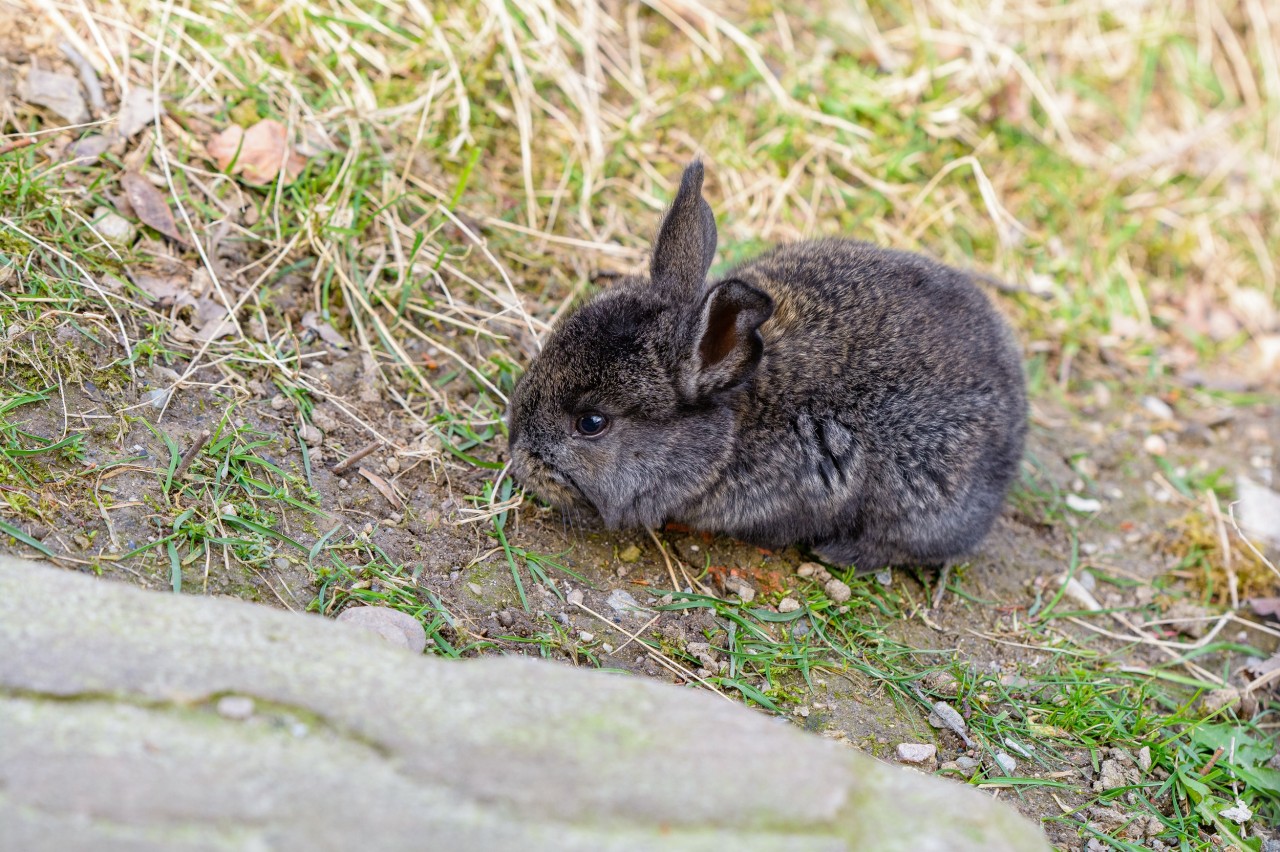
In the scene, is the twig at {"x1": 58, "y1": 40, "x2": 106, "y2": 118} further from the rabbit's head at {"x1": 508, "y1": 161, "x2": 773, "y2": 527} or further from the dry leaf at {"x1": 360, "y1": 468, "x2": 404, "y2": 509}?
the rabbit's head at {"x1": 508, "y1": 161, "x2": 773, "y2": 527}

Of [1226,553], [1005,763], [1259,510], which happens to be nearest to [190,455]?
[1005,763]

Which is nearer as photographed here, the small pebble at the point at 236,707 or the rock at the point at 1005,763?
the small pebble at the point at 236,707

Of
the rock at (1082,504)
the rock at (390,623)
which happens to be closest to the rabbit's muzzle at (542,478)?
the rock at (390,623)

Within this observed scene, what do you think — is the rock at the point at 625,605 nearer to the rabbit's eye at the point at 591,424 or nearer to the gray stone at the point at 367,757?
the rabbit's eye at the point at 591,424

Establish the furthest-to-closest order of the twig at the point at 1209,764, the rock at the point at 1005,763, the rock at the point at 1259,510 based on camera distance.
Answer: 1. the rock at the point at 1259,510
2. the twig at the point at 1209,764
3. the rock at the point at 1005,763

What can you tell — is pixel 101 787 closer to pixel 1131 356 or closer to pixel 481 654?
pixel 481 654

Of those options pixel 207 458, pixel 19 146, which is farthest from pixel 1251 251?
pixel 19 146

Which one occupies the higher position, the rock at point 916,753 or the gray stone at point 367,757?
the gray stone at point 367,757
